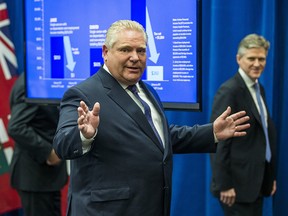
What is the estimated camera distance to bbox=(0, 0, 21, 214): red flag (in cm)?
411

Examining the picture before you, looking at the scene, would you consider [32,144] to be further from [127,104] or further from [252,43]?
[252,43]

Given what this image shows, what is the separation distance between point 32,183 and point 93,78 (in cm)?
130

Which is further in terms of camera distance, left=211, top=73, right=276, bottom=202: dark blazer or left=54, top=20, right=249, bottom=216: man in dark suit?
left=211, top=73, right=276, bottom=202: dark blazer

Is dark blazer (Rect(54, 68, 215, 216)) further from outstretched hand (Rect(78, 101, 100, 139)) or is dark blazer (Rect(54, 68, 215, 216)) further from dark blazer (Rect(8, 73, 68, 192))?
dark blazer (Rect(8, 73, 68, 192))

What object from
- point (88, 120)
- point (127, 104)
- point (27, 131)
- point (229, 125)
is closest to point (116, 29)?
point (127, 104)

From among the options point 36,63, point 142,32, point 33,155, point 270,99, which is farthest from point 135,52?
point 270,99

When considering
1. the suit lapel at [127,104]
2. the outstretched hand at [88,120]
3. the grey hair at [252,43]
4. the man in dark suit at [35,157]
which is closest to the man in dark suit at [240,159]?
the grey hair at [252,43]

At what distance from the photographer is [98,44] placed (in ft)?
8.41

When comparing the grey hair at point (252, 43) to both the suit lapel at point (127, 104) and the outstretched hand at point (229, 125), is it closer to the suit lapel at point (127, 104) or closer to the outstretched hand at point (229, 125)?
the outstretched hand at point (229, 125)

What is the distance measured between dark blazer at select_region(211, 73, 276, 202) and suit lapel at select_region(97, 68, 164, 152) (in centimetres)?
108

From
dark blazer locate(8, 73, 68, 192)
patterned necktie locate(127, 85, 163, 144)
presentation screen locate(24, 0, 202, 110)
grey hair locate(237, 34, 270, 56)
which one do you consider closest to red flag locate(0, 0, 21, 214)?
dark blazer locate(8, 73, 68, 192)

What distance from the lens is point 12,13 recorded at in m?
4.38

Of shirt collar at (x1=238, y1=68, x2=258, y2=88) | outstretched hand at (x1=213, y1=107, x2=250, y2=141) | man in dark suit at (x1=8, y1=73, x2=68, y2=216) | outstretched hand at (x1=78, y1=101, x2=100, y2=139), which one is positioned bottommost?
man in dark suit at (x1=8, y1=73, x2=68, y2=216)

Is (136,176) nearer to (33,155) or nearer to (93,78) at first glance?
(93,78)
